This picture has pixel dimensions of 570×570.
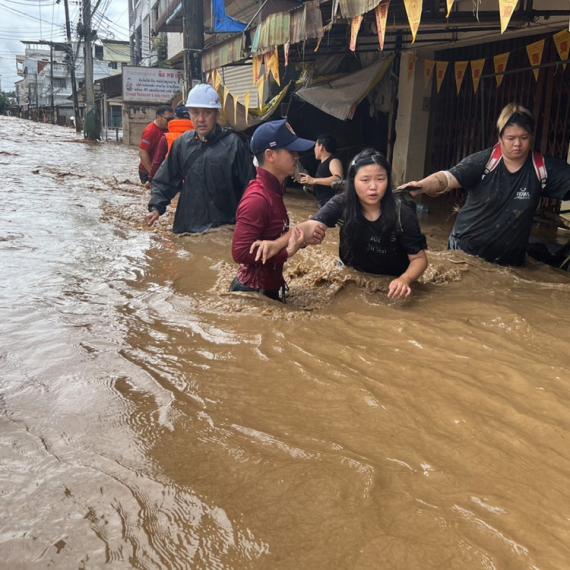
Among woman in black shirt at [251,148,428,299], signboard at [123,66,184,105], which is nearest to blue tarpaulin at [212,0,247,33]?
signboard at [123,66,184,105]

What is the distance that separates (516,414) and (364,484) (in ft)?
2.86

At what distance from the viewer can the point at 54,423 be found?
250 centimetres

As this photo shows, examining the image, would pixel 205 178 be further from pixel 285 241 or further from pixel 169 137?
pixel 285 241

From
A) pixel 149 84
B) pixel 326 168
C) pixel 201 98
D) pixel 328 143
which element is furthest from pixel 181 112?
pixel 149 84

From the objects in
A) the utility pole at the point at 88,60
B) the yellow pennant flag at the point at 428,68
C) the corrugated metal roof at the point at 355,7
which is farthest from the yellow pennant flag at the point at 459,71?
the utility pole at the point at 88,60

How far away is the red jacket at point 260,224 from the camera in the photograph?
3.61 meters

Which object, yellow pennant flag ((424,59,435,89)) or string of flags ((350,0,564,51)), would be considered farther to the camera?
yellow pennant flag ((424,59,435,89))

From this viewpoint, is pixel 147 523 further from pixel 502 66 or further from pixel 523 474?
pixel 502 66

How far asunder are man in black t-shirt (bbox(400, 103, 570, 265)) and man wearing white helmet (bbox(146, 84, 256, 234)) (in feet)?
6.89

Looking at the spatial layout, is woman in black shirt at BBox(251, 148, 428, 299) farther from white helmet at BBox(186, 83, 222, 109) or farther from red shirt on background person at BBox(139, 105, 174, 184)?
red shirt on background person at BBox(139, 105, 174, 184)

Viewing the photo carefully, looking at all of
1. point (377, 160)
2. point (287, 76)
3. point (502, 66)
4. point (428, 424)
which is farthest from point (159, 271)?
point (287, 76)

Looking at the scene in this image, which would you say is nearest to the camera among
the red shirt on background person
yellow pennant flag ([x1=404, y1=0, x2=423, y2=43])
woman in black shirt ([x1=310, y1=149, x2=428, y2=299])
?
woman in black shirt ([x1=310, y1=149, x2=428, y2=299])

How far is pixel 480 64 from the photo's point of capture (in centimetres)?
930

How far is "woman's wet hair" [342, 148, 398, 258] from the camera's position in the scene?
12.4 feet
